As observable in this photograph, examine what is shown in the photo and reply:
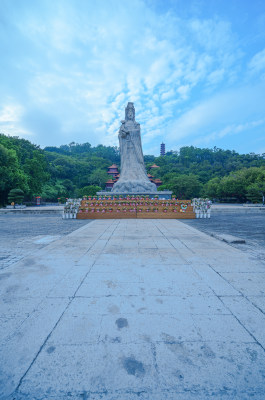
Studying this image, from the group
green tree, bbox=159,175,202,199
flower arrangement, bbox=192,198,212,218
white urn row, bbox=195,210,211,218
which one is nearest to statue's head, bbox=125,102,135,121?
flower arrangement, bbox=192,198,212,218

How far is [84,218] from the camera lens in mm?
12719

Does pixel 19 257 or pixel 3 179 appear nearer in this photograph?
pixel 19 257

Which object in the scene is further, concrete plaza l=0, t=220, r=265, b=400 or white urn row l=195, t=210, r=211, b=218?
white urn row l=195, t=210, r=211, b=218

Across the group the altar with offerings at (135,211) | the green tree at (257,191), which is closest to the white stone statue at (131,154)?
the altar with offerings at (135,211)

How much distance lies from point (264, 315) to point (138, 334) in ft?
4.64

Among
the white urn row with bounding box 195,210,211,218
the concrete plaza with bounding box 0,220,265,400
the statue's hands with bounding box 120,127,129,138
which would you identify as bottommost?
the concrete plaza with bounding box 0,220,265,400

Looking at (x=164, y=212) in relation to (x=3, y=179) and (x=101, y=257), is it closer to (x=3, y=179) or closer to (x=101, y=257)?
(x=101, y=257)

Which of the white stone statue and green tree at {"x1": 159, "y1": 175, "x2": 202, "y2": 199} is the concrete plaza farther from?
green tree at {"x1": 159, "y1": 175, "x2": 202, "y2": 199}

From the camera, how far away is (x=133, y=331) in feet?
6.38

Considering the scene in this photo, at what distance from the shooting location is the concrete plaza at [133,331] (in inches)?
55.7

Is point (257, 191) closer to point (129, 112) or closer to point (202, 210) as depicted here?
point (202, 210)

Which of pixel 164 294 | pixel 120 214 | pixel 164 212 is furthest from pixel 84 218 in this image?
pixel 164 294

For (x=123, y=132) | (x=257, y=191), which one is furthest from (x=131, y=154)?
(x=257, y=191)

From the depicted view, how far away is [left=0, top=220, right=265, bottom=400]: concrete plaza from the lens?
1414 millimetres
